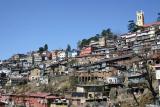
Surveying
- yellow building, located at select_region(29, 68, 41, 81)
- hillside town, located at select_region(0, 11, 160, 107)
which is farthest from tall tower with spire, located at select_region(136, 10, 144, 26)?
yellow building, located at select_region(29, 68, 41, 81)

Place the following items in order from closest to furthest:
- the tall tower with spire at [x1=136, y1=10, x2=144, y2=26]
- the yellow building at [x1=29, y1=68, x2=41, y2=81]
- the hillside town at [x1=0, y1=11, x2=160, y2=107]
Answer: the hillside town at [x1=0, y1=11, x2=160, y2=107]
the yellow building at [x1=29, y1=68, x2=41, y2=81]
the tall tower with spire at [x1=136, y1=10, x2=144, y2=26]

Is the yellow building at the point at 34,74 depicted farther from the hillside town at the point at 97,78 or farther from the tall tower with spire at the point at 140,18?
the tall tower with spire at the point at 140,18

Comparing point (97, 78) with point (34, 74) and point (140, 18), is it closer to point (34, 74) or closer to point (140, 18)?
point (34, 74)

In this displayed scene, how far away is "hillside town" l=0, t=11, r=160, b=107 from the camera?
4663 centimetres

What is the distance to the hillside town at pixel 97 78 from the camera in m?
46.6

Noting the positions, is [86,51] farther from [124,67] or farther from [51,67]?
[124,67]

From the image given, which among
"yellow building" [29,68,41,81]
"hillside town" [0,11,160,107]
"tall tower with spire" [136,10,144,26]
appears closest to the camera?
"hillside town" [0,11,160,107]

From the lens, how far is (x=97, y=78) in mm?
64688

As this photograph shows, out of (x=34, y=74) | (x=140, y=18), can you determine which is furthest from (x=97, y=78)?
(x=140, y=18)

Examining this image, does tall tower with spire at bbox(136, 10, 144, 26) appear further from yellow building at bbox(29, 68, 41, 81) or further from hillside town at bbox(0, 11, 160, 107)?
yellow building at bbox(29, 68, 41, 81)

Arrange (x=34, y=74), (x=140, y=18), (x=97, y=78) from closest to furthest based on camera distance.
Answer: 1. (x=97, y=78)
2. (x=34, y=74)
3. (x=140, y=18)

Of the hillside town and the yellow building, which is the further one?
the yellow building

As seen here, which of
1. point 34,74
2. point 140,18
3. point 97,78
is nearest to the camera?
Result: point 97,78

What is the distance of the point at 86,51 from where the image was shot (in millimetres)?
90938
